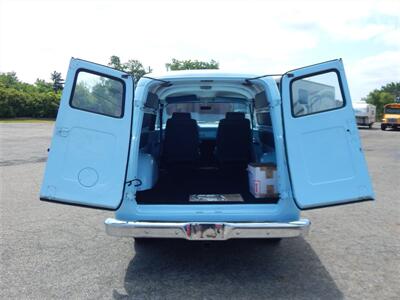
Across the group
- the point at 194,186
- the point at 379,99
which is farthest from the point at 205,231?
the point at 379,99

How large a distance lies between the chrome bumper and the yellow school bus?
3720 cm

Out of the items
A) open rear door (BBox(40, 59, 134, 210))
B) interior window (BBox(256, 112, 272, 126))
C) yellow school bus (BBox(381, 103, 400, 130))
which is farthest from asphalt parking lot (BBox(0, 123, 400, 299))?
yellow school bus (BBox(381, 103, 400, 130))

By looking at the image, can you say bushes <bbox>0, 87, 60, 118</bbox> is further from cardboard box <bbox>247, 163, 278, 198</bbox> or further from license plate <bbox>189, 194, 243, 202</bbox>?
cardboard box <bbox>247, 163, 278, 198</bbox>

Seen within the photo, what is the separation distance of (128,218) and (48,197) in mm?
784

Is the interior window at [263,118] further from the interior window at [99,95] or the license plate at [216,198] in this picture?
the interior window at [99,95]

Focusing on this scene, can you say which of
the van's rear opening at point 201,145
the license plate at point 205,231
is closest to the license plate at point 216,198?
the van's rear opening at point 201,145

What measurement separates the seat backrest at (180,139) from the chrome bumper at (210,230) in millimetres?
2280

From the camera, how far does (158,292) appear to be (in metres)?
3.75

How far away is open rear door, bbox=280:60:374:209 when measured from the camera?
372cm

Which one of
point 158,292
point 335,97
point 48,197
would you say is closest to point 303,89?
point 335,97

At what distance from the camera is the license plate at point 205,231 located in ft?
12.2

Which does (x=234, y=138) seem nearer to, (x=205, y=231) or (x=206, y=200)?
(x=206, y=200)

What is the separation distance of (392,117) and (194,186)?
1431 inches

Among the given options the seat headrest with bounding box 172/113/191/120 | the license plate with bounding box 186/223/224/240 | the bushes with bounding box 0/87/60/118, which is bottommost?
the license plate with bounding box 186/223/224/240
